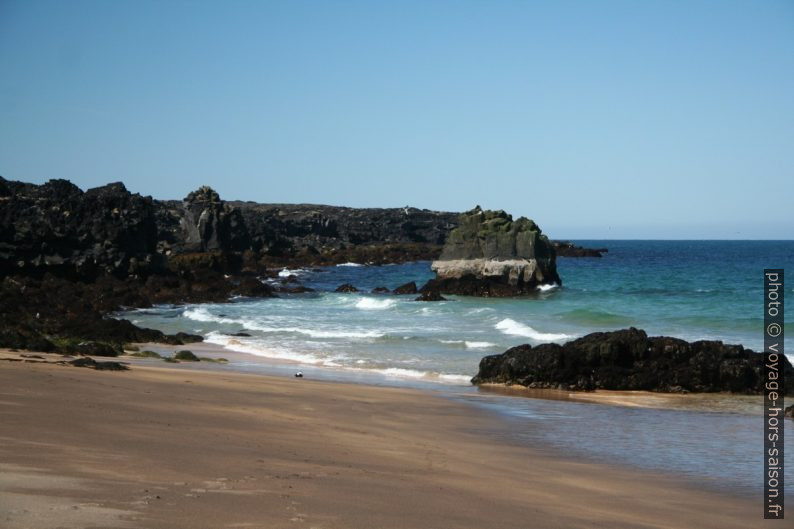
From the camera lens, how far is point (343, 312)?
112 ft

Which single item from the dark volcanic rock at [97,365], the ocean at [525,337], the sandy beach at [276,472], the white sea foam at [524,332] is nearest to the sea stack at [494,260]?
the ocean at [525,337]

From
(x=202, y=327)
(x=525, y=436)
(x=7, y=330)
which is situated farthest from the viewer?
(x=202, y=327)

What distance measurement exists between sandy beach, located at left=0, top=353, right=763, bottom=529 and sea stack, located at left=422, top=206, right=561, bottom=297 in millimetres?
32134

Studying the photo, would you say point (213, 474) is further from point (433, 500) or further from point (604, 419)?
point (604, 419)

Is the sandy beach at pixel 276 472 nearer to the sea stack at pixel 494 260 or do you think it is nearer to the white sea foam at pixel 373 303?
the white sea foam at pixel 373 303

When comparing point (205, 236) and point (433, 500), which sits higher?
point (205, 236)

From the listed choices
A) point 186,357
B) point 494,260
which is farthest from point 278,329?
point 494,260

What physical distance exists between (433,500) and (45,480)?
113 inches

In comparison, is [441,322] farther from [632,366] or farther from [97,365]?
[97,365]

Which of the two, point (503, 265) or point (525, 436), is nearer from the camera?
point (525, 436)

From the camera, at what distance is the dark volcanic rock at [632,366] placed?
15.2 metres

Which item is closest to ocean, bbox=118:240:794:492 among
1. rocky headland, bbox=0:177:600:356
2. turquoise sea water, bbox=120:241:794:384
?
turquoise sea water, bbox=120:241:794:384

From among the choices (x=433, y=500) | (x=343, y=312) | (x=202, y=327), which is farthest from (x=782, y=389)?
(x=343, y=312)

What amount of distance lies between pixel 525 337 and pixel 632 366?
30.1 feet
